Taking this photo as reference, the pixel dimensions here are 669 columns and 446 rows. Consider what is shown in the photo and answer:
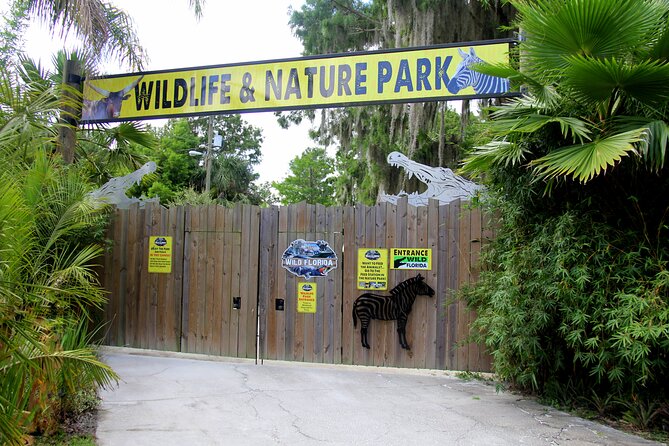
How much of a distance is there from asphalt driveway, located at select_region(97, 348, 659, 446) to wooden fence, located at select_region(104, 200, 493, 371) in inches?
16.8

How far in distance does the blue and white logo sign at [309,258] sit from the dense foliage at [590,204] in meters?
2.60

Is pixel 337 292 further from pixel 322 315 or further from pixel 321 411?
pixel 321 411

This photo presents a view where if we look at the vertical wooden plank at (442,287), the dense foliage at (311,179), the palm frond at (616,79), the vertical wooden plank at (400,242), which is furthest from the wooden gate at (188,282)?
the dense foliage at (311,179)

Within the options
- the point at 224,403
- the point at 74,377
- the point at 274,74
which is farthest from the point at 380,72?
the point at 74,377

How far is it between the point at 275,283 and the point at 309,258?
1.97ft

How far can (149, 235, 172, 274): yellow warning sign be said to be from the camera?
8.88m

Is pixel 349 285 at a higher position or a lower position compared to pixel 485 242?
lower

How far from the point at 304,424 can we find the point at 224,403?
107 centimetres

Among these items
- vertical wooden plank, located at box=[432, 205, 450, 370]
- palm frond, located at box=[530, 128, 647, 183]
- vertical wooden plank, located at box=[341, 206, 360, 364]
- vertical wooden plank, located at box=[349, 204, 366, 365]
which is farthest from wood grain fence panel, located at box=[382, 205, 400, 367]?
palm frond, located at box=[530, 128, 647, 183]

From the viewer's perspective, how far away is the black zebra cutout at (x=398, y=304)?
766cm

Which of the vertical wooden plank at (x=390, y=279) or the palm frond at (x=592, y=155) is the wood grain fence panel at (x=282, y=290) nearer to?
the vertical wooden plank at (x=390, y=279)

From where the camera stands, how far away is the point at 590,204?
5.49m

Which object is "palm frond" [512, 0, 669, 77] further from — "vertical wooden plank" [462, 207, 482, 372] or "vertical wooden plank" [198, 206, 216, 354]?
"vertical wooden plank" [198, 206, 216, 354]

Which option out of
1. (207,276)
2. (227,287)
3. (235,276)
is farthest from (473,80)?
(207,276)
